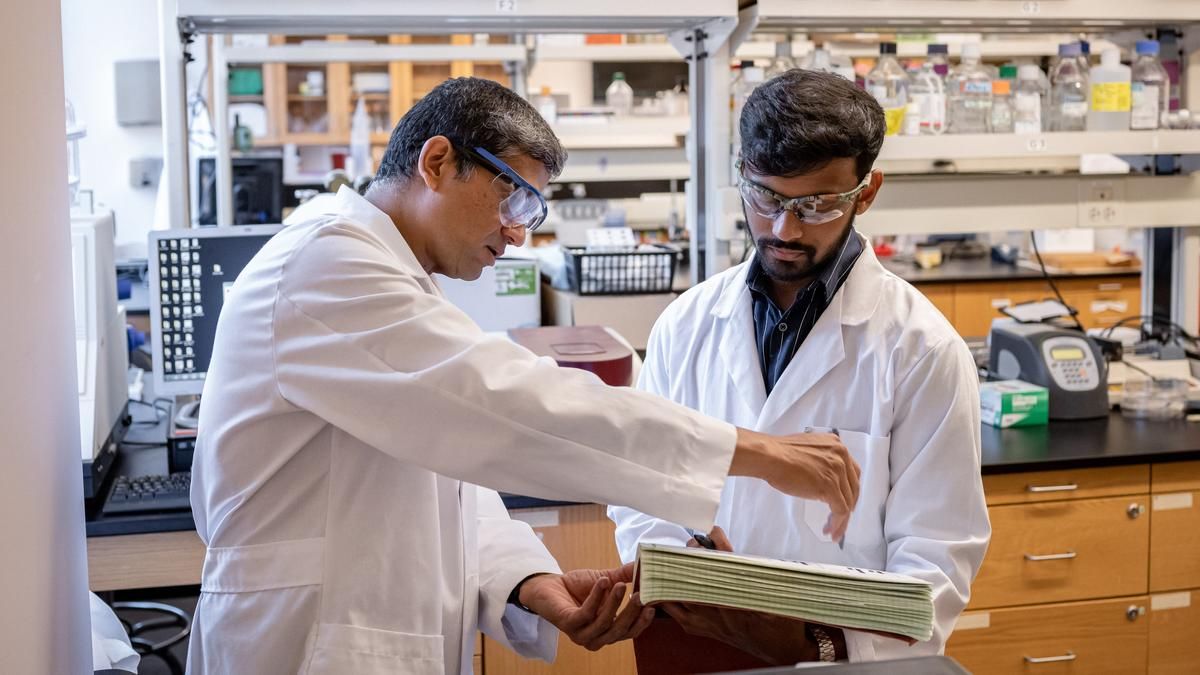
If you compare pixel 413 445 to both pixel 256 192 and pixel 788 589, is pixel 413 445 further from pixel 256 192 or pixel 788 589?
pixel 256 192

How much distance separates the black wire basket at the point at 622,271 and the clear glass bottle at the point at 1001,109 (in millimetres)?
841

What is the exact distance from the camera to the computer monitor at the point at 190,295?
2.51 m

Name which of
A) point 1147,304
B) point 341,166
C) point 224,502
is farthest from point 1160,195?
point 341,166

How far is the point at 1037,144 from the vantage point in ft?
9.02

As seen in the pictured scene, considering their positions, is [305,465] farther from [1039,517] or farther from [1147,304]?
[1147,304]

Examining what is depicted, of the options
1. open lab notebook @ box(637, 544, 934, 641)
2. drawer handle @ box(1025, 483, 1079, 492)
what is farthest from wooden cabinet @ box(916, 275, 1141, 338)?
open lab notebook @ box(637, 544, 934, 641)

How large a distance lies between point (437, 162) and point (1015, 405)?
5.78ft

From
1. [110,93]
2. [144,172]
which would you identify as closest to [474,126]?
[144,172]

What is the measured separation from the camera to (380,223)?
4.77 feet

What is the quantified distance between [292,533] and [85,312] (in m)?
1.27

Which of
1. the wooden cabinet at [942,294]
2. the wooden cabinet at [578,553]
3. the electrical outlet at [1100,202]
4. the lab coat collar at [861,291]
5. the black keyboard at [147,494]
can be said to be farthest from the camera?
the wooden cabinet at [942,294]

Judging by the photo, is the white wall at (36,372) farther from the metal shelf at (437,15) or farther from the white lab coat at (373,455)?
the metal shelf at (437,15)

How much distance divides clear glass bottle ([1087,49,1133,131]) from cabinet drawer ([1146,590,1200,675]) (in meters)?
1.13

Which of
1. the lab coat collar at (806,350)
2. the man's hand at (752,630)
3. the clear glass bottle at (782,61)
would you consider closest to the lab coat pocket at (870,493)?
the lab coat collar at (806,350)
